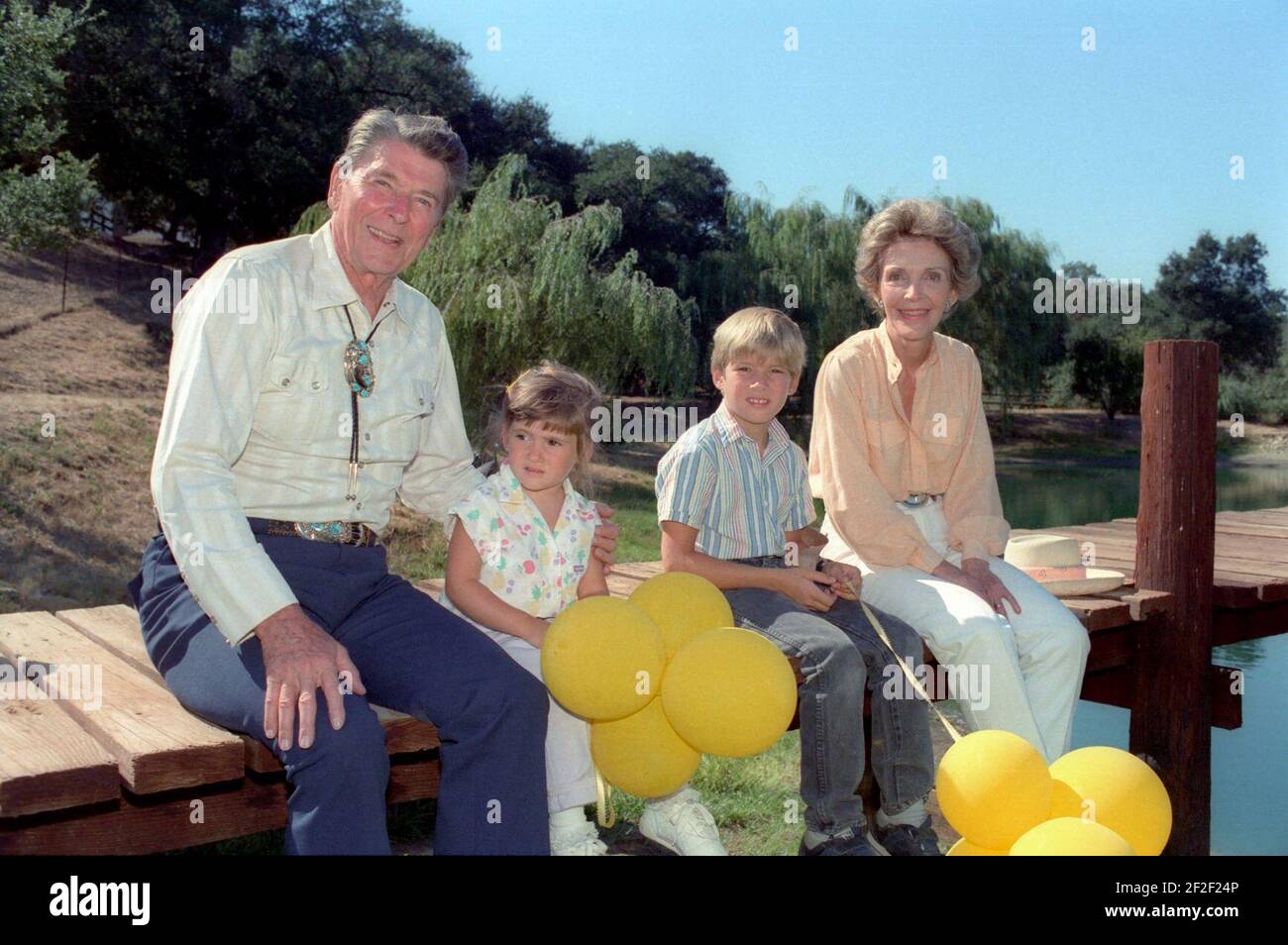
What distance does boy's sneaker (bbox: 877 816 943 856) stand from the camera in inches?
127

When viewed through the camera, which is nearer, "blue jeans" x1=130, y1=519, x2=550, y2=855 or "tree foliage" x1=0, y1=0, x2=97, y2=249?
"blue jeans" x1=130, y1=519, x2=550, y2=855

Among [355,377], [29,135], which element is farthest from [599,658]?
[29,135]

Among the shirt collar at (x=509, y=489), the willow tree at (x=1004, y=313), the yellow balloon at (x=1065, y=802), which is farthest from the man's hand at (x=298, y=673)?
the willow tree at (x=1004, y=313)

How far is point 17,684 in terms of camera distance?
2842 mm

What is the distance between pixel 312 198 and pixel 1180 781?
2022cm

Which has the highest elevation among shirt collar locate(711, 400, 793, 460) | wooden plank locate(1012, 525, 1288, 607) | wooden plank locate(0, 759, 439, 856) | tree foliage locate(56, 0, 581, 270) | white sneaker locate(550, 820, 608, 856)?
tree foliage locate(56, 0, 581, 270)

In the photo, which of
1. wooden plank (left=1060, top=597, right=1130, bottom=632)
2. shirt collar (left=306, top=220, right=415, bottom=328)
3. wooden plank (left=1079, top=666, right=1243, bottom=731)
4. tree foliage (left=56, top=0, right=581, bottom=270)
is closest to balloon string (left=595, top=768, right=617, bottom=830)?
shirt collar (left=306, top=220, right=415, bottom=328)

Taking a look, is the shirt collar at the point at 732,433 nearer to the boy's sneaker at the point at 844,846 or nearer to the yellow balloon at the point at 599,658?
the yellow balloon at the point at 599,658

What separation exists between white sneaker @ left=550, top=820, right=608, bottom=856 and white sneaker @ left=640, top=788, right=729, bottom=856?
0.91ft

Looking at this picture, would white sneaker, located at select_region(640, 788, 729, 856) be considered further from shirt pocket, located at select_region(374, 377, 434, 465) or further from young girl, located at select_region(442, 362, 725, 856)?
shirt pocket, located at select_region(374, 377, 434, 465)

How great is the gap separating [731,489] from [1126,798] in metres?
1.33

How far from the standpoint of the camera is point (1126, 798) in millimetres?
2553

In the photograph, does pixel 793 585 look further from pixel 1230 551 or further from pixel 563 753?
pixel 1230 551

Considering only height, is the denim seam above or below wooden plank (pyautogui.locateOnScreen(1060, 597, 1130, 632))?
below
